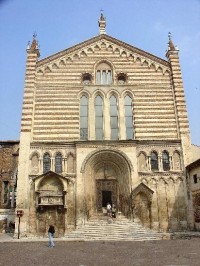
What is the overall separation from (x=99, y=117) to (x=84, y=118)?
1.29 m

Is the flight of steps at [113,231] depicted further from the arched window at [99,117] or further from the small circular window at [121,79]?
the small circular window at [121,79]

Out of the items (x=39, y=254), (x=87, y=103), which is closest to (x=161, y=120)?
(x=87, y=103)

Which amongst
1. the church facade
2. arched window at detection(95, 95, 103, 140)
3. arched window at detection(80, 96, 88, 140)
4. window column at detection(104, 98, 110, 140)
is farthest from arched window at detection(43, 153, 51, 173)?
window column at detection(104, 98, 110, 140)

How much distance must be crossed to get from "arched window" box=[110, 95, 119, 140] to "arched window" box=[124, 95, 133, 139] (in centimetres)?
86

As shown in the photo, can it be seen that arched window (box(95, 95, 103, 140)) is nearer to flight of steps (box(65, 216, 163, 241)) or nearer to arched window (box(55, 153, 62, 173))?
arched window (box(55, 153, 62, 173))

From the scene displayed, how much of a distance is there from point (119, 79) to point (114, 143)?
6530 millimetres

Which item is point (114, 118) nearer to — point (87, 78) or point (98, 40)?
point (87, 78)

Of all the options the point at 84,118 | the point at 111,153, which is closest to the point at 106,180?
the point at 111,153

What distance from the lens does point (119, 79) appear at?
2664cm

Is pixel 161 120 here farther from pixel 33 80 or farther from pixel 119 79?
pixel 33 80

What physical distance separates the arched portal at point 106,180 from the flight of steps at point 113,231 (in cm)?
135

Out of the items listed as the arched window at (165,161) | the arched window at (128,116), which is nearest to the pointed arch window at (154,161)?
the arched window at (165,161)

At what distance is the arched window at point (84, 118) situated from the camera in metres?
24.5

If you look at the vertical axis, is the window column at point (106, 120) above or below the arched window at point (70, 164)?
above
